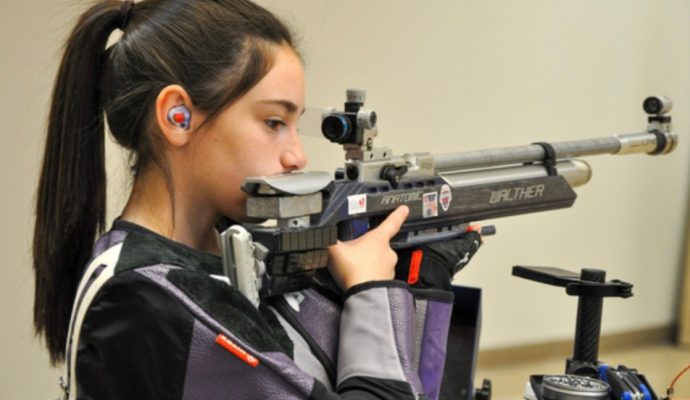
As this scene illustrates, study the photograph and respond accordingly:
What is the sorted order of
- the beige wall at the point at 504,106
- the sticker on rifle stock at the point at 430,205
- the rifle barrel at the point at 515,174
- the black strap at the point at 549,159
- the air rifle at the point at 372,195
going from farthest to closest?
the beige wall at the point at 504,106 < the black strap at the point at 549,159 < the rifle barrel at the point at 515,174 < the sticker on rifle stock at the point at 430,205 < the air rifle at the point at 372,195

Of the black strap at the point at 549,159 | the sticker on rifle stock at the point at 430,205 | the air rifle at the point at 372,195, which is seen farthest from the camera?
the black strap at the point at 549,159

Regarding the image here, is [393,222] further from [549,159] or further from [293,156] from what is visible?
[549,159]

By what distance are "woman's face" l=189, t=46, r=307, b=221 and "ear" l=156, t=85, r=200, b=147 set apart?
2cm

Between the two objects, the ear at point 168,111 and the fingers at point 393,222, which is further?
the fingers at point 393,222

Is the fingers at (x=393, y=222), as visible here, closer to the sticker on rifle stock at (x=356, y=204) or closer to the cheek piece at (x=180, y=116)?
the sticker on rifle stock at (x=356, y=204)

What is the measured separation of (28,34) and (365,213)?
3.73 ft

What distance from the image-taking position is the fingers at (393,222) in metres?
1.28

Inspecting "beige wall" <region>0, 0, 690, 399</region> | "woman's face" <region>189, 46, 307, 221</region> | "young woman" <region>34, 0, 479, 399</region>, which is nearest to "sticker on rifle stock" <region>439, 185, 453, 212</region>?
"young woman" <region>34, 0, 479, 399</region>

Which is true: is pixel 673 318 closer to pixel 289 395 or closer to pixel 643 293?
pixel 643 293

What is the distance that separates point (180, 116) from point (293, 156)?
144 millimetres

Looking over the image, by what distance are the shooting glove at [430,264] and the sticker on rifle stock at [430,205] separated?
1.9 inches

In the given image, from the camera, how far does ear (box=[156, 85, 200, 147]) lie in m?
1.06

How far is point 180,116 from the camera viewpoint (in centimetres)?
107

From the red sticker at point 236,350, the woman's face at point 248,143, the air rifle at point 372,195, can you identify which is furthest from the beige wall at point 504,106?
the red sticker at point 236,350
